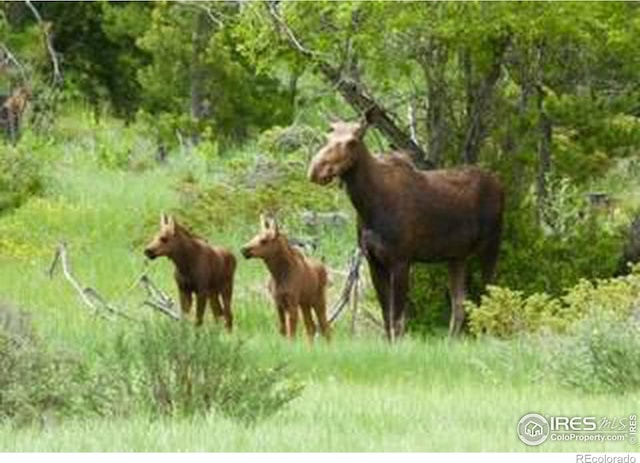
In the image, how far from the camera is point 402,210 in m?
18.9

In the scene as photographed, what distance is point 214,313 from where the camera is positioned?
61.7 feet

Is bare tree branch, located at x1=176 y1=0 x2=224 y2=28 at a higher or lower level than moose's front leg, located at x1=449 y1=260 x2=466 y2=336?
higher

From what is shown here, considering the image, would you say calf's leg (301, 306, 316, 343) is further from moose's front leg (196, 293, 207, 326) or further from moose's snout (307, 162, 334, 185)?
moose's snout (307, 162, 334, 185)

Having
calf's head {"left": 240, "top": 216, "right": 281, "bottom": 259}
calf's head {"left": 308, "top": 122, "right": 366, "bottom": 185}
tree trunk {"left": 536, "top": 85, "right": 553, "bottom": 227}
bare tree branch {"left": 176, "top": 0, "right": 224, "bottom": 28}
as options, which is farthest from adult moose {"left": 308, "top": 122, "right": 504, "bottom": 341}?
bare tree branch {"left": 176, "top": 0, "right": 224, "bottom": 28}

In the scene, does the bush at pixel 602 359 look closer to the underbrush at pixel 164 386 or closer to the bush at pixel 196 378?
the underbrush at pixel 164 386

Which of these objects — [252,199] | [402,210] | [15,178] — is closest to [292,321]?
[402,210]

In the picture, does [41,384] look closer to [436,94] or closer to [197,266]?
[197,266]

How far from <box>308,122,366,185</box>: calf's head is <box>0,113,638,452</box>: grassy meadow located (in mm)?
1650

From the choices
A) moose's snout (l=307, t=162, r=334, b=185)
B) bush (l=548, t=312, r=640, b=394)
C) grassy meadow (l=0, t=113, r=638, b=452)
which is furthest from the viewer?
moose's snout (l=307, t=162, r=334, b=185)

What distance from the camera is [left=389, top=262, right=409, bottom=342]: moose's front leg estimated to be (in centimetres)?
1859

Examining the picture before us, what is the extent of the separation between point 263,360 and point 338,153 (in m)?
3.60

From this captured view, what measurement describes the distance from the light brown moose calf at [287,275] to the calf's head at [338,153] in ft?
2.25

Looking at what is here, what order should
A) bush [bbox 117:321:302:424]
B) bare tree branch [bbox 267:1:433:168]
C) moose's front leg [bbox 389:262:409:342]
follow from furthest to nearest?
bare tree branch [bbox 267:1:433:168], moose's front leg [bbox 389:262:409:342], bush [bbox 117:321:302:424]

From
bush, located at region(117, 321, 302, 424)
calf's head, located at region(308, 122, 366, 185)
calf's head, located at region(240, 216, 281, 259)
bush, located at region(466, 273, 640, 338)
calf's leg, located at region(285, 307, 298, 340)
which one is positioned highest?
calf's head, located at region(308, 122, 366, 185)
